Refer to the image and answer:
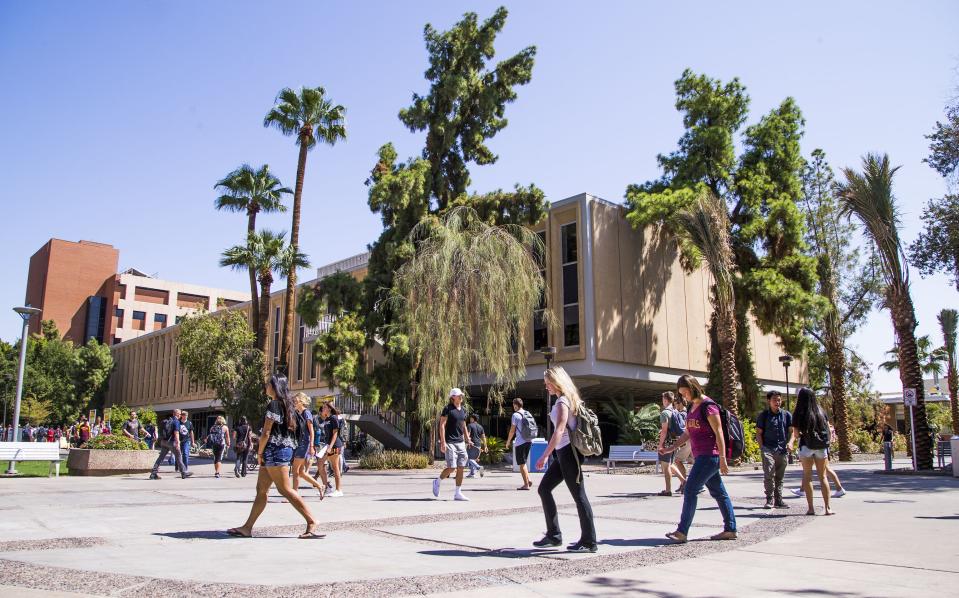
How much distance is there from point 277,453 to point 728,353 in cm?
2062

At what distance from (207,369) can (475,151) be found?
14715mm

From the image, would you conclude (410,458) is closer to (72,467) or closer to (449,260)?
(449,260)

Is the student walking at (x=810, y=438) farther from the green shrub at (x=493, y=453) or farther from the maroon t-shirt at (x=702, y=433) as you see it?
the green shrub at (x=493, y=453)

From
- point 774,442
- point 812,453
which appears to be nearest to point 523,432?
point 774,442

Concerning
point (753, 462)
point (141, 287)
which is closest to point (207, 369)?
point (753, 462)

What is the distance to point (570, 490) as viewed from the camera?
20.4 ft

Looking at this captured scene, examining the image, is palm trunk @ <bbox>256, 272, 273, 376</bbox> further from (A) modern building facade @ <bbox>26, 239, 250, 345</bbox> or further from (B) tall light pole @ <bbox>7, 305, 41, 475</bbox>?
(A) modern building facade @ <bbox>26, 239, 250, 345</bbox>

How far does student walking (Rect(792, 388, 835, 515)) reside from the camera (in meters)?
8.98

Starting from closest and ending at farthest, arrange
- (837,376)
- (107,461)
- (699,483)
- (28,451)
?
(699,483), (28,451), (107,461), (837,376)

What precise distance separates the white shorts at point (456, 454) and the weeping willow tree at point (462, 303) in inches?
420

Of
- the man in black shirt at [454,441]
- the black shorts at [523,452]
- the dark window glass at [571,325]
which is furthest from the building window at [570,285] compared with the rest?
the man in black shirt at [454,441]

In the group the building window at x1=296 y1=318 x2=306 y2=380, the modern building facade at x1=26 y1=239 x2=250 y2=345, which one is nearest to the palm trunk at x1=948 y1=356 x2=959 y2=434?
the building window at x1=296 y1=318 x2=306 y2=380

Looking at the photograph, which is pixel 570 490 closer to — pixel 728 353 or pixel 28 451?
pixel 28 451

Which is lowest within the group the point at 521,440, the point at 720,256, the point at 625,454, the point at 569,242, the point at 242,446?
the point at 625,454
